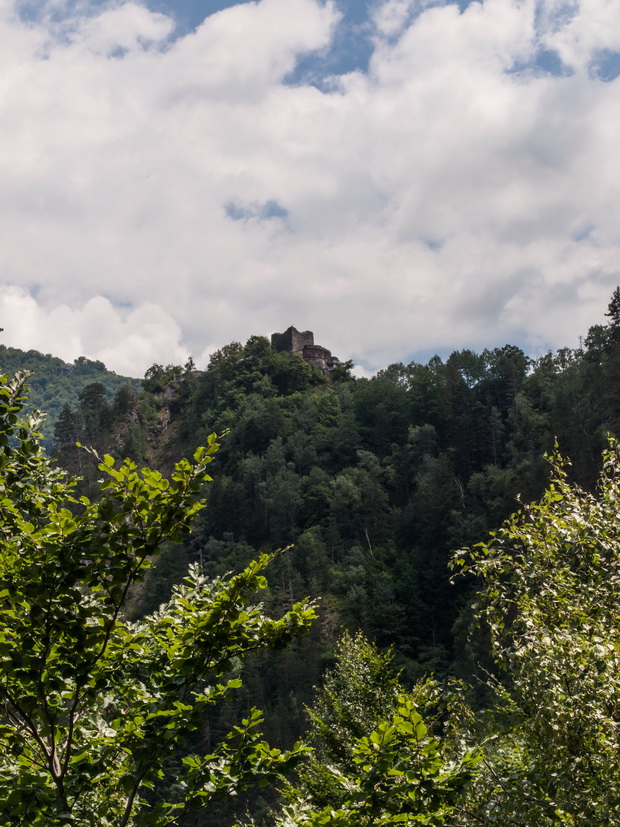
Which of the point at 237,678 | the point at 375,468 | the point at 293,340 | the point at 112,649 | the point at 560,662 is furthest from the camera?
the point at 293,340

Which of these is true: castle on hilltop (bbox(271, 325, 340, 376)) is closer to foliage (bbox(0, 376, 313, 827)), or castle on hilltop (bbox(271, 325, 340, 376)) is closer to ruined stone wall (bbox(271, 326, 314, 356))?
ruined stone wall (bbox(271, 326, 314, 356))

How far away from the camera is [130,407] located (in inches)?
4289

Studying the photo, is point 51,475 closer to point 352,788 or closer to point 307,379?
point 352,788

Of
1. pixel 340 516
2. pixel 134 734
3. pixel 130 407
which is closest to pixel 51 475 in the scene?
pixel 134 734

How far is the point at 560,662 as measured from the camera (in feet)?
21.0

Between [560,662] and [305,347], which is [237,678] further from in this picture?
[305,347]

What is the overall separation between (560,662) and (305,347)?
109908 mm

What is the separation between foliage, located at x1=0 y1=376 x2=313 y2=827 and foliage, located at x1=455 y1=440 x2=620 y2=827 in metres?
2.44

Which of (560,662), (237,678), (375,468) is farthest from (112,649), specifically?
(375,468)

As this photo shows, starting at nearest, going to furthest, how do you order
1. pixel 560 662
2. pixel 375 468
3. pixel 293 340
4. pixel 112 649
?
pixel 112 649, pixel 560 662, pixel 375 468, pixel 293 340

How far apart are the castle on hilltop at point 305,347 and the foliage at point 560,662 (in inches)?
4120

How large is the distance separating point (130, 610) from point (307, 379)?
147ft

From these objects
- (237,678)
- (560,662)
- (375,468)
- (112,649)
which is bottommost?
(560,662)

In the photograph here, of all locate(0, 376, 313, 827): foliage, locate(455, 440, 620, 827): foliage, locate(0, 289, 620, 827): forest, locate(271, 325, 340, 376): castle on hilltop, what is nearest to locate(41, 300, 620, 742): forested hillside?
locate(271, 325, 340, 376): castle on hilltop
